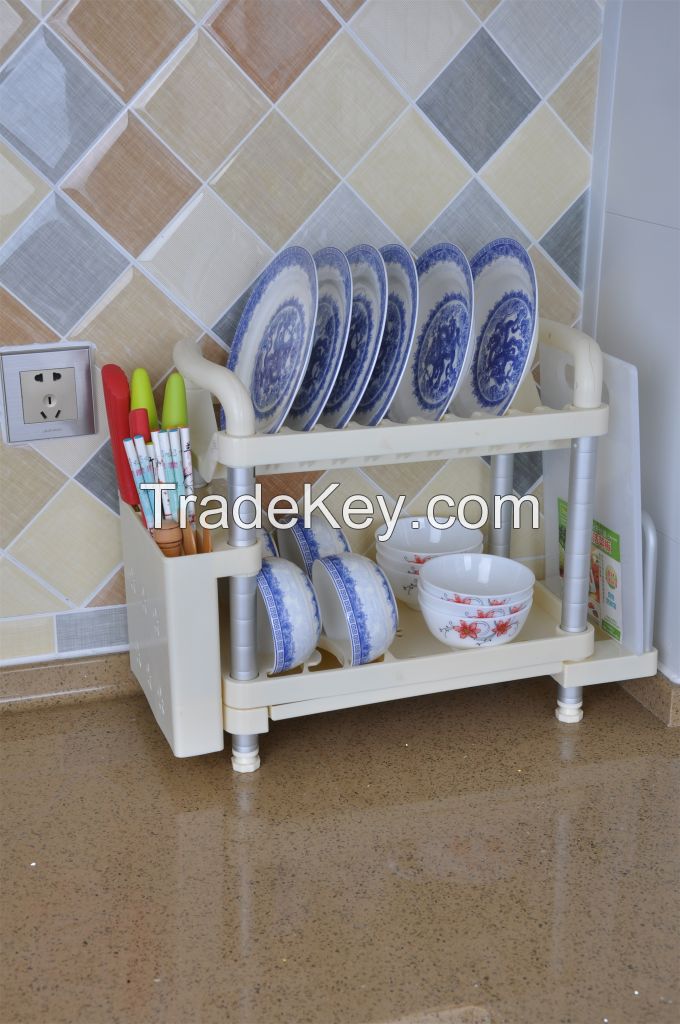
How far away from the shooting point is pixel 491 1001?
900 millimetres

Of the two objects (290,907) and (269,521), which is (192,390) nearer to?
(269,521)

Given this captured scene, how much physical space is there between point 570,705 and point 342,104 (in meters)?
0.70

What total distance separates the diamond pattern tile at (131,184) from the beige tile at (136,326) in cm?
4

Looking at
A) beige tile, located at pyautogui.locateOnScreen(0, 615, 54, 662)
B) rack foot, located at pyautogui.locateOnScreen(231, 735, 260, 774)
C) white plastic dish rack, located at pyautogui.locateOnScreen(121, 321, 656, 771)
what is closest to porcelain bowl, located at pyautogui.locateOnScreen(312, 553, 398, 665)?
white plastic dish rack, located at pyautogui.locateOnScreen(121, 321, 656, 771)

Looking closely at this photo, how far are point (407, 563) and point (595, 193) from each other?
0.48 metres

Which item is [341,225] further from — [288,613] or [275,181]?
[288,613]

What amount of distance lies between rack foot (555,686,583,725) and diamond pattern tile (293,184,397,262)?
0.54 metres

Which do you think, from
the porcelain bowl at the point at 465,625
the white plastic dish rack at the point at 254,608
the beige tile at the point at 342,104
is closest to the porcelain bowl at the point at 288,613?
the white plastic dish rack at the point at 254,608

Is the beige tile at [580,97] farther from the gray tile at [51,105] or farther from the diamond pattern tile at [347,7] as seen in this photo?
the gray tile at [51,105]

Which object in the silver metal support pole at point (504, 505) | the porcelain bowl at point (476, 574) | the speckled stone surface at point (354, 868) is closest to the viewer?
the speckled stone surface at point (354, 868)

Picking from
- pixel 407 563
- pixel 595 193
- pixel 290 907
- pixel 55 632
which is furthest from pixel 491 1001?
pixel 595 193

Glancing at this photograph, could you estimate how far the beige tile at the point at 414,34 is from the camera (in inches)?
47.5

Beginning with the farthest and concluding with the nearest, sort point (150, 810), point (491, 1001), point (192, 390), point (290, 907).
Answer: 1. point (192, 390)
2. point (150, 810)
3. point (290, 907)
4. point (491, 1001)

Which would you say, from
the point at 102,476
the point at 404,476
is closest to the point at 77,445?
the point at 102,476
